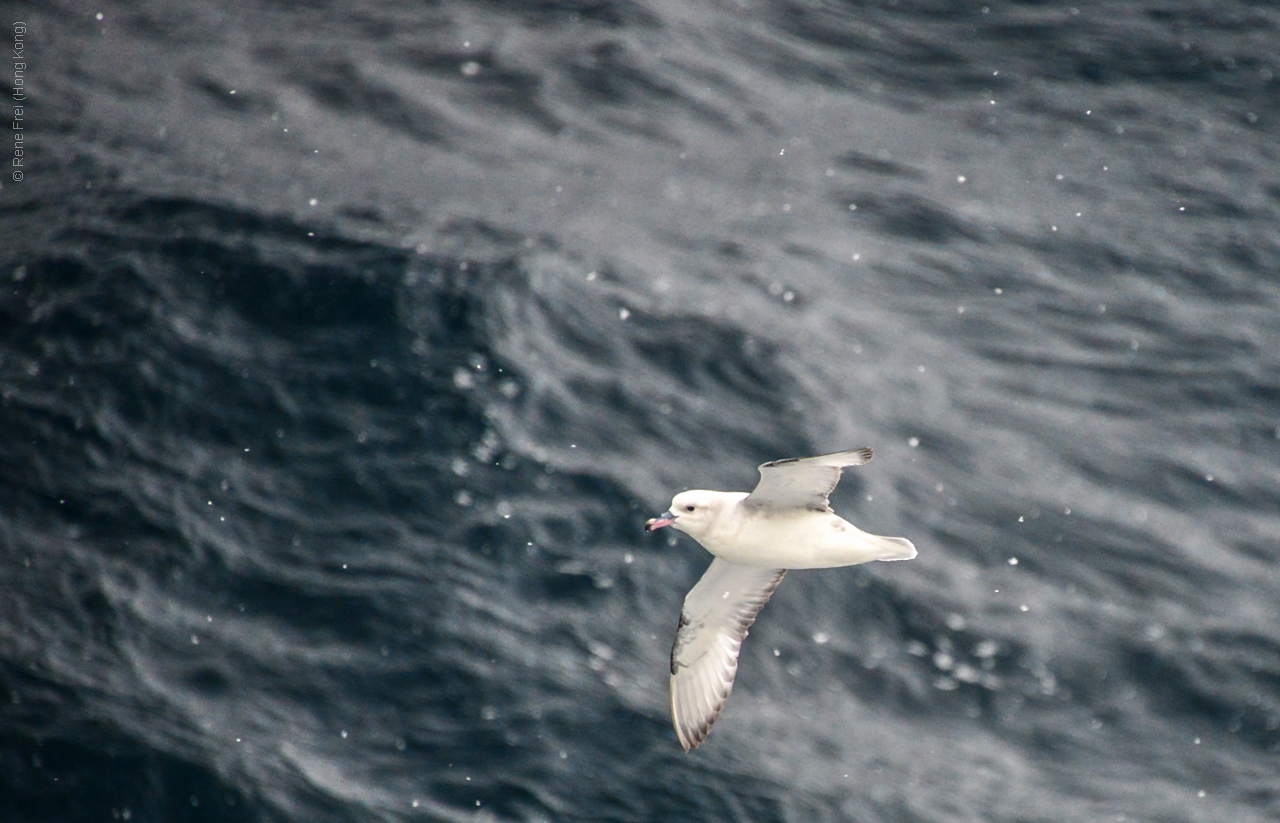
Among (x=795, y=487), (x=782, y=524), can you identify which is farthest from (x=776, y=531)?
(x=795, y=487)

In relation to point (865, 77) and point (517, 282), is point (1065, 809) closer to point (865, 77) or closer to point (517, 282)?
point (517, 282)

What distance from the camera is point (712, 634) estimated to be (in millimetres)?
11867

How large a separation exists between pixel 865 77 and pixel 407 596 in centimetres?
1094

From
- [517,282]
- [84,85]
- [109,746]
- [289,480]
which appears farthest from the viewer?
[84,85]

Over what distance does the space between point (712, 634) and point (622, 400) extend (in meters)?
4.53

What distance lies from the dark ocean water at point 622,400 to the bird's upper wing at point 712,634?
1.66m

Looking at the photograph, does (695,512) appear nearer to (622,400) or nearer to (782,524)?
(782,524)

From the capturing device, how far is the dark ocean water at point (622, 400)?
534 inches

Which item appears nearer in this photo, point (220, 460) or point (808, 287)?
point (220, 460)

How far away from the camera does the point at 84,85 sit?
20375mm

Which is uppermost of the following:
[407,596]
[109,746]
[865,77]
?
[865,77]

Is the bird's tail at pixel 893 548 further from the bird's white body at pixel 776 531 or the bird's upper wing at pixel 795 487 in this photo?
the bird's upper wing at pixel 795 487

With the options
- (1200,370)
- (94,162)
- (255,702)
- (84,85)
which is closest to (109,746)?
(255,702)

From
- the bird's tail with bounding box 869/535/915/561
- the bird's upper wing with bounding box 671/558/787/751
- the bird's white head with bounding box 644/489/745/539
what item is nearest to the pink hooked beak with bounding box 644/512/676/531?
the bird's white head with bounding box 644/489/745/539
